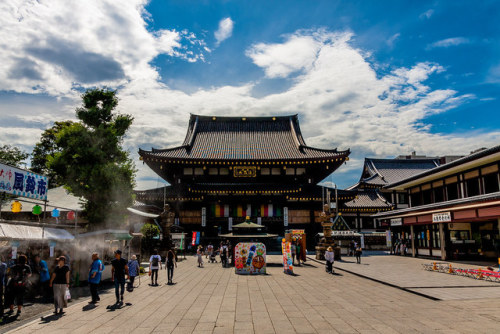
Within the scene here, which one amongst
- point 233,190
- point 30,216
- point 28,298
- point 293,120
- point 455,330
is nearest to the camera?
point 455,330

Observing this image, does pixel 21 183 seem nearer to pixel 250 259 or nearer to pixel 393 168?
pixel 250 259

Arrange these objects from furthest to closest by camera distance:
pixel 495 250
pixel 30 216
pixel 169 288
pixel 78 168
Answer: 1. pixel 495 250
2. pixel 30 216
3. pixel 78 168
4. pixel 169 288

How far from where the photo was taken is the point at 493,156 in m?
21.3

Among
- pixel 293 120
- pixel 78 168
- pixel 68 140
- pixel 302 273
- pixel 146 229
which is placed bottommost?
pixel 302 273

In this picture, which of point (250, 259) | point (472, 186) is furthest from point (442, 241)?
point (250, 259)

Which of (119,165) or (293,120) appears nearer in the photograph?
(119,165)

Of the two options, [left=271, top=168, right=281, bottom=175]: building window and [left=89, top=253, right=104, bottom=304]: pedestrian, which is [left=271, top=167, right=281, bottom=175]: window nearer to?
[left=271, top=168, right=281, bottom=175]: building window

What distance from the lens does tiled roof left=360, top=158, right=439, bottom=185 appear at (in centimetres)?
5412

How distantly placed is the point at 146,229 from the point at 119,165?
8.88 m

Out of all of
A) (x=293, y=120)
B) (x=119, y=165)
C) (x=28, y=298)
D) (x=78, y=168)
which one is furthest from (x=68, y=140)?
(x=293, y=120)

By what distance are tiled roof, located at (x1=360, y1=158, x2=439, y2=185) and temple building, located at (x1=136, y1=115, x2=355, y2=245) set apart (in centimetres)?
1611

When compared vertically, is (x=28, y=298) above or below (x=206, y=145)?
below

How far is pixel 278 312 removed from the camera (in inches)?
386

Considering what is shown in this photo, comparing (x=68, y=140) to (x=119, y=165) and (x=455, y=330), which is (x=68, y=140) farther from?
(x=455, y=330)
